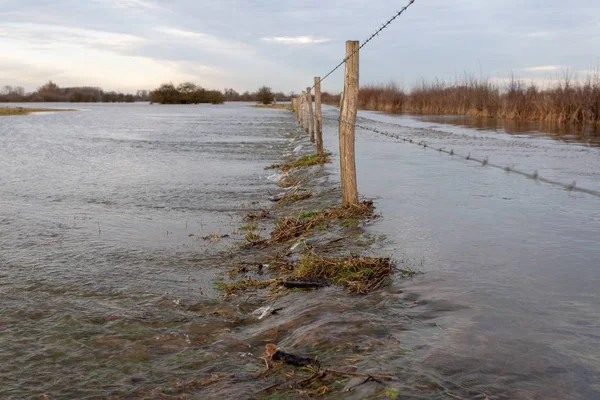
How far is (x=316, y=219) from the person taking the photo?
27.7 feet

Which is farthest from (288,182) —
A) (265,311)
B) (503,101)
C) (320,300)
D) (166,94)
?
(166,94)

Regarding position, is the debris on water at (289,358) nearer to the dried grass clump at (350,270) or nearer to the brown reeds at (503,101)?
the dried grass clump at (350,270)

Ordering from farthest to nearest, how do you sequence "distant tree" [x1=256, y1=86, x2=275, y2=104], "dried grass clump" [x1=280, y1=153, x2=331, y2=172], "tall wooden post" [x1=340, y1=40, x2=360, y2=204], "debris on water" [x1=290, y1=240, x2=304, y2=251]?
"distant tree" [x1=256, y1=86, x2=275, y2=104] < "dried grass clump" [x1=280, y1=153, x2=331, y2=172] < "tall wooden post" [x1=340, y1=40, x2=360, y2=204] < "debris on water" [x1=290, y1=240, x2=304, y2=251]

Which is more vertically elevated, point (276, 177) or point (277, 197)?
point (276, 177)

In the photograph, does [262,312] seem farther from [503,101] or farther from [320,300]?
[503,101]

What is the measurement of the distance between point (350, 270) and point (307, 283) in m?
0.47

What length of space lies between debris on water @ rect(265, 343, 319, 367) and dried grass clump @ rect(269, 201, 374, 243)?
400 cm

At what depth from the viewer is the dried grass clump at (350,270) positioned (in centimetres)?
552

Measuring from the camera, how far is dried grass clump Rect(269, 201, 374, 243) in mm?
8086

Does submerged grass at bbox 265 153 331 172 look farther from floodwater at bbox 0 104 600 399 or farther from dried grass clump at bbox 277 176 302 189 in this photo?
floodwater at bbox 0 104 600 399

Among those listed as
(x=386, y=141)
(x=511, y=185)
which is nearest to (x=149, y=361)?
(x=511, y=185)

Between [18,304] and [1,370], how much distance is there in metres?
1.55

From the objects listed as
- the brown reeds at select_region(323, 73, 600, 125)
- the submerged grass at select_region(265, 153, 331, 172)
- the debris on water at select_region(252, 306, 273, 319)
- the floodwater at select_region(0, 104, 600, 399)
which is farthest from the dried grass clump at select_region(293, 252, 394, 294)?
the brown reeds at select_region(323, 73, 600, 125)

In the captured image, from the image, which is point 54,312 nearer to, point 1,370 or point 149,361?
point 1,370
